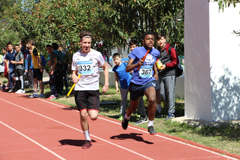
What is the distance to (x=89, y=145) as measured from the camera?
695 centimetres

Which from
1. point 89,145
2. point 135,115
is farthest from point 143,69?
point 135,115

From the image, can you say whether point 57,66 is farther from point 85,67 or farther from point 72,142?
point 85,67

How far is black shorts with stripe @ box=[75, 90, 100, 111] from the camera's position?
7031 millimetres

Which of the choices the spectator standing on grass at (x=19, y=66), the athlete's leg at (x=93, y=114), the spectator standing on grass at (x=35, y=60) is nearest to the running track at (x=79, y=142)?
the athlete's leg at (x=93, y=114)

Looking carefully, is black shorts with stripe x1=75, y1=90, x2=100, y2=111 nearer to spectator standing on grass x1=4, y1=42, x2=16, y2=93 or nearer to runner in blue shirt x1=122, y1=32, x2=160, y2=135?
runner in blue shirt x1=122, y1=32, x2=160, y2=135

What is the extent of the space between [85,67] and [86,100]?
0.61m

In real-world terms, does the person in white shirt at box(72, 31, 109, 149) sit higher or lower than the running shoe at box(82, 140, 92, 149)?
higher

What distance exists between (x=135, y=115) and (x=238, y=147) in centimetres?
429

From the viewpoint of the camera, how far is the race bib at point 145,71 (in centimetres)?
751

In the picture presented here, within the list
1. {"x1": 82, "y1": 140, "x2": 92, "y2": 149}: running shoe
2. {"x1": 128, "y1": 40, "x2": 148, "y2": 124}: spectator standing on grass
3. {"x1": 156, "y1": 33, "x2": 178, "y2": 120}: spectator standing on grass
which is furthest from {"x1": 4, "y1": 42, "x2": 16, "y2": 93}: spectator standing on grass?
{"x1": 82, "y1": 140, "x2": 92, "y2": 149}: running shoe

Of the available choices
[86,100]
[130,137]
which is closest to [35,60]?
[130,137]

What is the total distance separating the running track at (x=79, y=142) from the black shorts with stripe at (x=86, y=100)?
28.2 inches

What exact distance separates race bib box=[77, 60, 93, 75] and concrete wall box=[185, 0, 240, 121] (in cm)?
305

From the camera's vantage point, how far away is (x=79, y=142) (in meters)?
7.48
